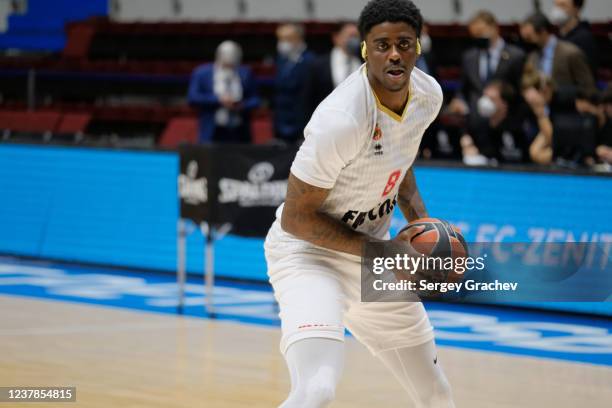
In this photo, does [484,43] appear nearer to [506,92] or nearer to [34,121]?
[506,92]

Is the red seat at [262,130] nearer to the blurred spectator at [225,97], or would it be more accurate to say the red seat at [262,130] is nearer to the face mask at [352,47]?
the blurred spectator at [225,97]

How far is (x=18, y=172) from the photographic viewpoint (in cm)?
1218

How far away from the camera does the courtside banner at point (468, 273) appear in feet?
14.2

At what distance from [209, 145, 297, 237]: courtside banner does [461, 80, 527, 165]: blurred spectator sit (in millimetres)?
2394

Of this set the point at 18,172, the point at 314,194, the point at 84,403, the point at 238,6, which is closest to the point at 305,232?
the point at 314,194

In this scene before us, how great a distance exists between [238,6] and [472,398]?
662 inches

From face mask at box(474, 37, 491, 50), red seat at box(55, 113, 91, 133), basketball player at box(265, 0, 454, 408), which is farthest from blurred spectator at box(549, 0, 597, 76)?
red seat at box(55, 113, 91, 133)

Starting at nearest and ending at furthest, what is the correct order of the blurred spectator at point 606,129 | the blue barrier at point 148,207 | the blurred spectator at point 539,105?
the blue barrier at point 148,207, the blurred spectator at point 606,129, the blurred spectator at point 539,105

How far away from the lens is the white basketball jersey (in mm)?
4273

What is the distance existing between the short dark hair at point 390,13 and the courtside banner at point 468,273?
2.70 ft

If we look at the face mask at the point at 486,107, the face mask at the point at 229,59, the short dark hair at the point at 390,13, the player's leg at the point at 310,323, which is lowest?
the face mask at the point at 486,107

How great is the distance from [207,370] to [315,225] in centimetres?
314

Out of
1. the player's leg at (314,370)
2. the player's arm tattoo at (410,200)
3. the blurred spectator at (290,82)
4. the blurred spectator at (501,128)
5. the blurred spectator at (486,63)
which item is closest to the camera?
the player's leg at (314,370)

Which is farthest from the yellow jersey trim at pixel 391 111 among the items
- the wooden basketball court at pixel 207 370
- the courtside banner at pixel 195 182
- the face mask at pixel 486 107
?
the face mask at pixel 486 107
